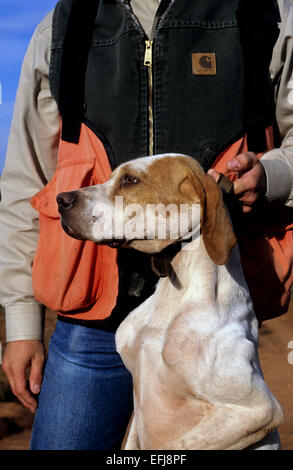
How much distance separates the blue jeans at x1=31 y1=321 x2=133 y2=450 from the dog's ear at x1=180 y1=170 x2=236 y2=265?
937 mm

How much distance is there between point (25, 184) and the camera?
362 cm

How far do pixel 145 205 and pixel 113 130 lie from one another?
0.54m

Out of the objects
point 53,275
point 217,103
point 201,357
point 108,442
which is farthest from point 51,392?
point 217,103

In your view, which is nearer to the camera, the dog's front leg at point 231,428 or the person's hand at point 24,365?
the dog's front leg at point 231,428

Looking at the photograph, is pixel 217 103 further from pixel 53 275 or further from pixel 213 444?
pixel 213 444

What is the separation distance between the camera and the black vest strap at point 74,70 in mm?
3162

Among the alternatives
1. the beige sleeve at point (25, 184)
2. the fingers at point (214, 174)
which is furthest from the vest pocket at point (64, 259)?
the fingers at point (214, 174)

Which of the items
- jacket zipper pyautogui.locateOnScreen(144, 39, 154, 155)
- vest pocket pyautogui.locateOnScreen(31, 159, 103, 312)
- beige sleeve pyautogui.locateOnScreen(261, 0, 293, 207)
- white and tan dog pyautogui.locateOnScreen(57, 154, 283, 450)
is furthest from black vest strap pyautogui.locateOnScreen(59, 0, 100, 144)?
beige sleeve pyautogui.locateOnScreen(261, 0, 293, 207)

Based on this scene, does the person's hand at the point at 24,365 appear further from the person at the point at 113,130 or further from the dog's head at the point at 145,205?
the dog's head at the point at 145,205

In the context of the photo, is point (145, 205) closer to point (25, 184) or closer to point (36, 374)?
point (25, 184)

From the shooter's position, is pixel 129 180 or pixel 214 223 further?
pixel 129 180

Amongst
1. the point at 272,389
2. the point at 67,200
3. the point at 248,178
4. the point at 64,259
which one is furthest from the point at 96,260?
the point at 272,389

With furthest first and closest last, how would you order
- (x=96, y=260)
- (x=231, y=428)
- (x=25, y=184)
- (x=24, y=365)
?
(x=25, y=184) < (x=24, y=365) < (x=96, y=260) < (x=231, y=428)

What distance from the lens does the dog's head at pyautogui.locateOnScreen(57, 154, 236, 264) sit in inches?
111
